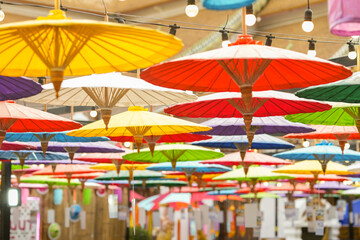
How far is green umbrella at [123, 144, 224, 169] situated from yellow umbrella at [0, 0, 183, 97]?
4.84 metres

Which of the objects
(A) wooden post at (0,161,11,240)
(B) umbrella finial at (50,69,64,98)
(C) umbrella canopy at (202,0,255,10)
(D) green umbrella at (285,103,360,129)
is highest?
(C) umbrella canopy at (202,0,255,10)

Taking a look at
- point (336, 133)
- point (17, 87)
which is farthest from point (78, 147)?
point (17, 87)

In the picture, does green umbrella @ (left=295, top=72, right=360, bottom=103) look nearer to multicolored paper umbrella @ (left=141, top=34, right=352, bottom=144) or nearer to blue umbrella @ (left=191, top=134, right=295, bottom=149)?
multicolored paper umbrella @ (left=141, top=34, right=352, bottom=144)

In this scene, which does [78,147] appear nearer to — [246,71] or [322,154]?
[322,154]

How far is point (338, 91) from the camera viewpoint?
13.3 ft

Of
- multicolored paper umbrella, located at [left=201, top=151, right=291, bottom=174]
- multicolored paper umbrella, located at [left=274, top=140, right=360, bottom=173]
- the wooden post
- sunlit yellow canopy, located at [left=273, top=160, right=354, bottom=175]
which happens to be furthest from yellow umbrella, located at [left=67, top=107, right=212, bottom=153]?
the wooden post

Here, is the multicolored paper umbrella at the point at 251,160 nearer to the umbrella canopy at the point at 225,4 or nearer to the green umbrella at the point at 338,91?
the green umbrella at the point at 338,91

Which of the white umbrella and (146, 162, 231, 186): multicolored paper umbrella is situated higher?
the white umbrella

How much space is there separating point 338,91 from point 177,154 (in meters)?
4.63

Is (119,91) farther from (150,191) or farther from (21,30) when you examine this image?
(150,191)

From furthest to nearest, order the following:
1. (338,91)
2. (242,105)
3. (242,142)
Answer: (242,142)
(242,105)
(338,91)

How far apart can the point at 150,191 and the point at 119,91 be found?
1777 cm

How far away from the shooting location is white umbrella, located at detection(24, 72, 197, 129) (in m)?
4.35

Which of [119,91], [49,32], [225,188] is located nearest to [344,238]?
[225,188]
